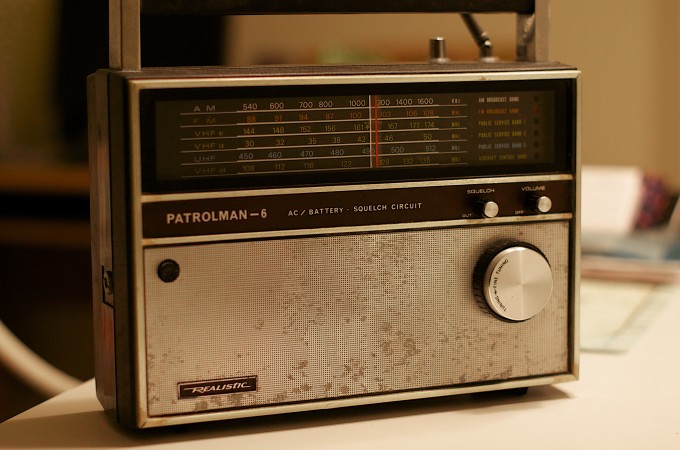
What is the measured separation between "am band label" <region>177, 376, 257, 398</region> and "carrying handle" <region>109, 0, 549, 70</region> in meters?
0.26

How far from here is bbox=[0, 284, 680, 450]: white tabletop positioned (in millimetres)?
842

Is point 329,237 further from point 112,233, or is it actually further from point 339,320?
point 112,233

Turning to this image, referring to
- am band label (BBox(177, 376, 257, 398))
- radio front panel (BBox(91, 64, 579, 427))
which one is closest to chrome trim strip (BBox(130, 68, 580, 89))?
radio front panel (BBox(91, 64, 579, 427))

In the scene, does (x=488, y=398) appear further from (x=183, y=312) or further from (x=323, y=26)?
(x=323, y=26)

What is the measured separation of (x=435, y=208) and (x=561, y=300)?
151 mm

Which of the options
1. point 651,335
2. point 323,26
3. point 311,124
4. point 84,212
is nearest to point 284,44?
point 323,26

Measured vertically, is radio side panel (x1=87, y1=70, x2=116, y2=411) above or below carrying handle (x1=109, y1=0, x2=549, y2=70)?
below

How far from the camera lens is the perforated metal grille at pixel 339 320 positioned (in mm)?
833

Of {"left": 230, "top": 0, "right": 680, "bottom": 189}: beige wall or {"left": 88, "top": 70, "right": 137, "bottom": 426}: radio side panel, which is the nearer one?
{"left": 88, "top": 70, "right": 137, "bottom": 426}: radio side panel

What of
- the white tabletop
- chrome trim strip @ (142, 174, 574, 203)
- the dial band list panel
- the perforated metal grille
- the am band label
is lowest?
the white tabletop

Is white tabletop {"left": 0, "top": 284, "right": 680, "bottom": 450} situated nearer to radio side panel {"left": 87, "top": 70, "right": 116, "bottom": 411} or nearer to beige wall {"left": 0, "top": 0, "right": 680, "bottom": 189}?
radio side panel {"left": 87, "top": 70, "right": 116, "bottom": 411}

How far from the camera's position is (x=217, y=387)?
33.4 inches

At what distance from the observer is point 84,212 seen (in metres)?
2.57

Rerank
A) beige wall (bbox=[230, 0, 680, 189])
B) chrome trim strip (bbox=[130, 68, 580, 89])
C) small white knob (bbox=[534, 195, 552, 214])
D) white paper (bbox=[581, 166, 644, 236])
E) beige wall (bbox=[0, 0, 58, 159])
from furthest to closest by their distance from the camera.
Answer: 1. beige wall (bbox=[230, 0, 680, 189])
2. beige wall (bbox=[0, 0, 58, 159])
3. white paper (bbox=[581, 166, 644, 236])
4. small white knob (bbox=[534, 195, 552, 214])
5. chrome trim strip (bbox=[130, 68, 580, 89])
